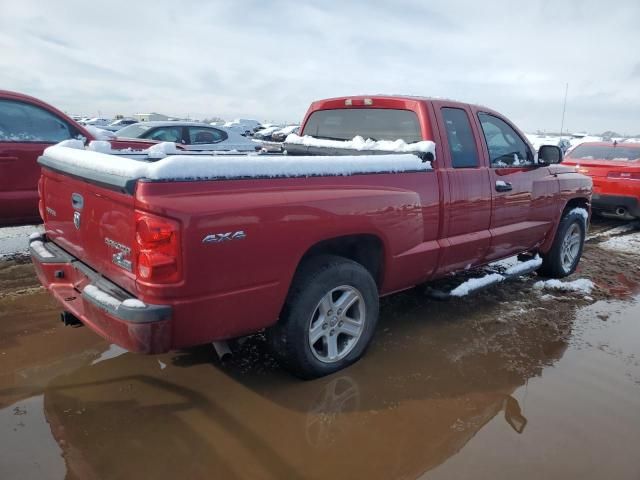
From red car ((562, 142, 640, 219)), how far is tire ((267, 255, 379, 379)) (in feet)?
21.7

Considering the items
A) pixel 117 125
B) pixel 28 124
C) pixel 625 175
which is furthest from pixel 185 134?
pixel 117 125

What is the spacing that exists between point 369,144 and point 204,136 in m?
6.20

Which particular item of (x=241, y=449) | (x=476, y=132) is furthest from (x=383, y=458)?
(x=476, y=132)

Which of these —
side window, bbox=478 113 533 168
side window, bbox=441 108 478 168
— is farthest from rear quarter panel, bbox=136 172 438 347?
side window, bbox=478 113 533 168

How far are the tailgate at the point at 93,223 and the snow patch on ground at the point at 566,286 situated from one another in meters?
4.34

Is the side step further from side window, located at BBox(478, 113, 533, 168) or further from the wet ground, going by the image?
side window, located at BBox(478, 113, 533, 168)

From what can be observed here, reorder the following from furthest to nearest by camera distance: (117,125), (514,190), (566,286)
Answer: (117,125)
(566,286)
(514,190)

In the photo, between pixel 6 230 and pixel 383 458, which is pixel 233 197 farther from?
pixel 6 230

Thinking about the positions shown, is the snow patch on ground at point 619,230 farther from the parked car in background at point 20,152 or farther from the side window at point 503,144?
the parked car in background at point 20,152

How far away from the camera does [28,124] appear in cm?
561

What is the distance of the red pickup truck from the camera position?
247 centimetres

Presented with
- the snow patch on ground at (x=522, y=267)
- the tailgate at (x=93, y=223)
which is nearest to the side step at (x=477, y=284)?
the snow patch on ground at (x=522, y=267)

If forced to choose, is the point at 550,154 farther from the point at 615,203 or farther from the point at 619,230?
the point at 619,230

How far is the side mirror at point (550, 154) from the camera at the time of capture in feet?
16.0
